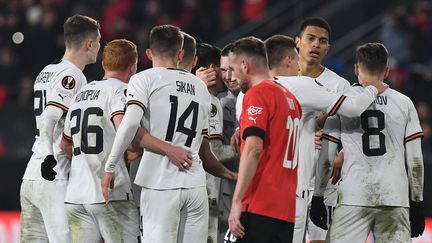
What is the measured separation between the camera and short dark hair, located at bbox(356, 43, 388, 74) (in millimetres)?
9008

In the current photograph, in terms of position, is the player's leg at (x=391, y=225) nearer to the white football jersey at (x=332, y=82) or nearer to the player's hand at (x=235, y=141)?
the white football jersey at (x=332, y=82)

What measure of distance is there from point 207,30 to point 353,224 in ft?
36.3

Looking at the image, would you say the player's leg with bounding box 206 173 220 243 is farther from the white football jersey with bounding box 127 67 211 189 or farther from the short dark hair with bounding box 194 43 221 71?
the white football jersey with bounding box 127 67 211 189

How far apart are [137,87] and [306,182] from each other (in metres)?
1.79

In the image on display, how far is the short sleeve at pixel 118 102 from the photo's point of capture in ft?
28.8

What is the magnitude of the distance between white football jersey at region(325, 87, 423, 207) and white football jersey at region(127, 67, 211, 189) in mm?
1471

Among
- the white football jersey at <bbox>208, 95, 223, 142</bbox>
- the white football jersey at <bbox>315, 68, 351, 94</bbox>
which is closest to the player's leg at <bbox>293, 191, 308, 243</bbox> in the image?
the white football jersey at <bbox>315, 68, 351, 94</bbox>

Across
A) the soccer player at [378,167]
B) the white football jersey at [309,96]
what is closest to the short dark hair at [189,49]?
the white football jersey at [309,96]

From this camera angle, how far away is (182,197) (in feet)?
27.8

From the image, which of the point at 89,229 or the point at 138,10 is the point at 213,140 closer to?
the point at 89,229

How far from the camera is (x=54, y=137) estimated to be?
9578 millimetres

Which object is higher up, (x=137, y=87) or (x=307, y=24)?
(x=307, y=24)

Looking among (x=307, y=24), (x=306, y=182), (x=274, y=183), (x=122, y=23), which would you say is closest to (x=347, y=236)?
(x=306, y=182)

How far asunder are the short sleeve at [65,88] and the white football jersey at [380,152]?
2566 millimetres
